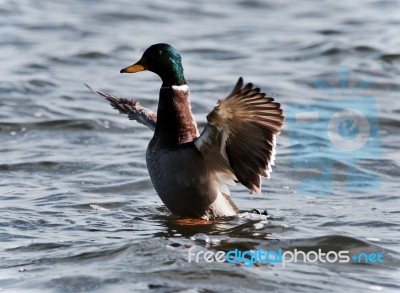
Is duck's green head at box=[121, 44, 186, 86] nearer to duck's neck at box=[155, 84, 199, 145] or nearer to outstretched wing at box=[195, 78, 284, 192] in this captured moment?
duck's neck at box=[155, 84, 199, 145]

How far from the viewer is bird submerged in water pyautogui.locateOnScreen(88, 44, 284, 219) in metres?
7.34

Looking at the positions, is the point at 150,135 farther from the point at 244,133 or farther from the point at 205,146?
the point at 244,133

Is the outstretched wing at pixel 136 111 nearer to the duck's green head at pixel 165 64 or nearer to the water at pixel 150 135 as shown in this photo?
the duck's green head at pixel 165 64

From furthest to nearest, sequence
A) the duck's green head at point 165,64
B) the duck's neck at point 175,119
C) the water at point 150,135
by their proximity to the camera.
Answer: the duck's green head at point 165,64, the duck's neck at point 175,119, the water at point 150,135

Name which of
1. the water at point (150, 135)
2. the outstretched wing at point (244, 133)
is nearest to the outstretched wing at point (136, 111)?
the water at point (150, 135)

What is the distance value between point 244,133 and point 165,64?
44.1 inches

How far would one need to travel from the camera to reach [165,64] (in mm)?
8211

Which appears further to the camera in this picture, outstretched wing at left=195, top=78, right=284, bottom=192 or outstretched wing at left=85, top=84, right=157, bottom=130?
outstretched wing at left=85, top=84, right=157, bottom=130

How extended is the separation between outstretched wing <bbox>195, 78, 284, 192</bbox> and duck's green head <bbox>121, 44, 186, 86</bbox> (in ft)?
2.48

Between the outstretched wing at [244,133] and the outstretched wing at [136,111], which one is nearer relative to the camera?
the outstretched wing at [244,133]

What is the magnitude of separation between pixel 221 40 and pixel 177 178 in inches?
397

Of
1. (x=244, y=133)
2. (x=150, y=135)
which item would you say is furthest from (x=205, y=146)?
(x=150, y=135)

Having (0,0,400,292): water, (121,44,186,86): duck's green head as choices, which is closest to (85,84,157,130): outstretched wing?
(121,44,186,86): duck's green head

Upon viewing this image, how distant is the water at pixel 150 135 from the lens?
273 inches
